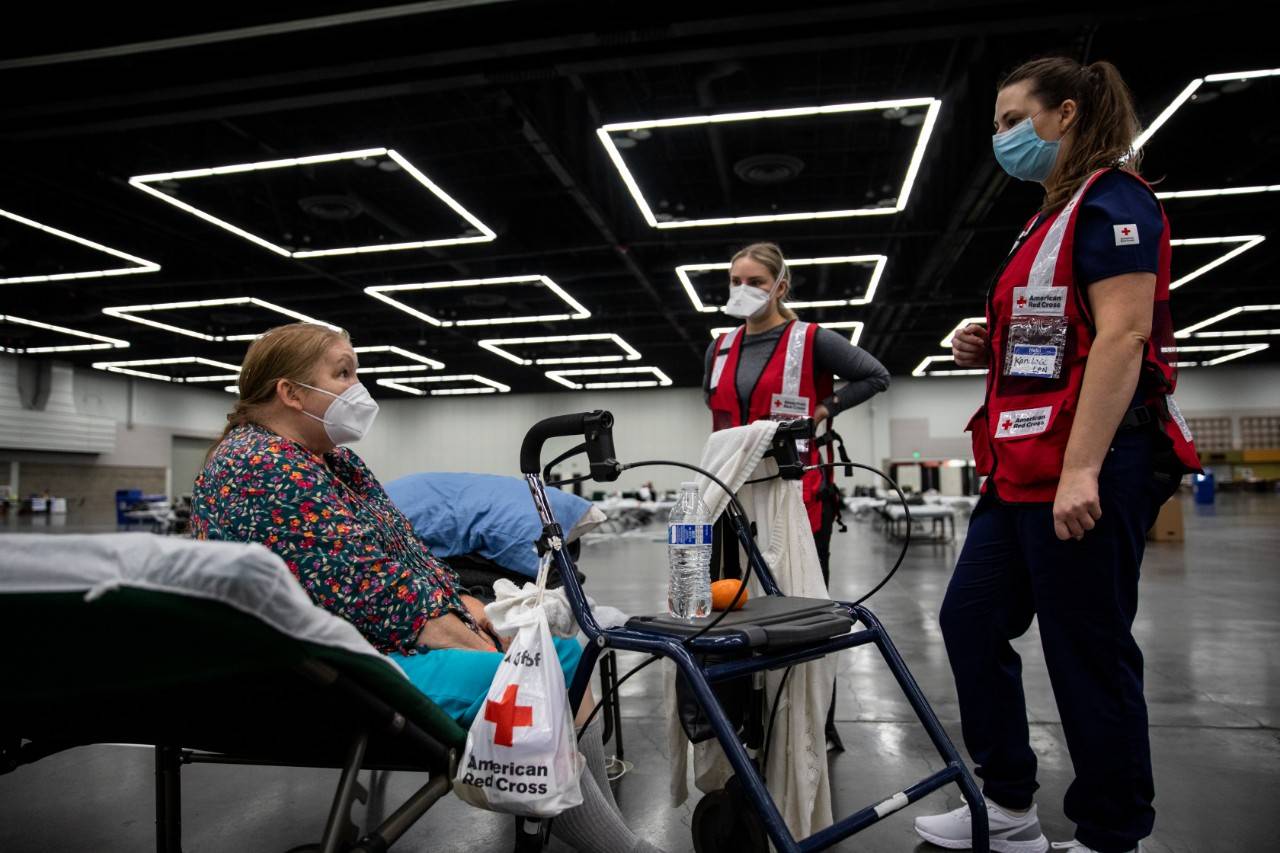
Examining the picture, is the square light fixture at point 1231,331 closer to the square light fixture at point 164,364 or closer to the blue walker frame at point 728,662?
the blue walker frame at point 728,662

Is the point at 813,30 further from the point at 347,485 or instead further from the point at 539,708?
the point at 539,708

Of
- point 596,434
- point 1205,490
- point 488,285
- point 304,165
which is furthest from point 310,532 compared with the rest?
point 1205,490

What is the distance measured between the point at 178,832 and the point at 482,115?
6.73 m

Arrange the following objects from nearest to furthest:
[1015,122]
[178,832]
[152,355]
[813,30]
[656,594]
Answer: [178,832], [1015,122], [813,30], [656,594], [152,355]

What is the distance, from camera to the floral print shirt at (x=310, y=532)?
132 cm

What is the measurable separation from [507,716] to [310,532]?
0.49 meters

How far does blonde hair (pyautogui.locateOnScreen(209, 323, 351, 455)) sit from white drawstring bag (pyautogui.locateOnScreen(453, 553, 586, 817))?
767 millimetres

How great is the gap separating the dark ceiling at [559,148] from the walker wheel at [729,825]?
4.70 m

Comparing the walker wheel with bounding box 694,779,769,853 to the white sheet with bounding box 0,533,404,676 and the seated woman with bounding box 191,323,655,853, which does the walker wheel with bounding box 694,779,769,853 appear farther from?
the white sheet with bounding box 0,533,404,676

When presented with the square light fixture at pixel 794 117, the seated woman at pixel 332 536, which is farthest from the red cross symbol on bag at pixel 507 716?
the square light fixture at pixel 794 117

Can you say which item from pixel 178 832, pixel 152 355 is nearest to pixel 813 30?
pixel 178 832

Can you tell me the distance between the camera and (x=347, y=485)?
1681mm

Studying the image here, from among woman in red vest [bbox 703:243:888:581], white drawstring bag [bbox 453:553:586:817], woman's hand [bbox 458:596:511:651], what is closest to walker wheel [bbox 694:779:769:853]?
white drawstring bag [bbox 453:553:586:817]

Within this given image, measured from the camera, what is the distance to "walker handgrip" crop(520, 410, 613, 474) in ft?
4.29
